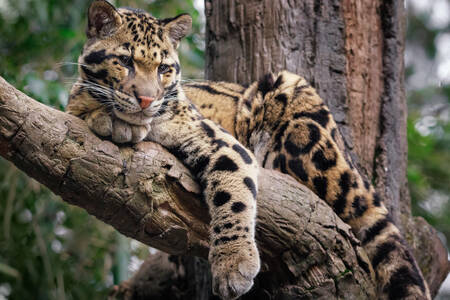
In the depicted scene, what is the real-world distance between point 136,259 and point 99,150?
388 cm

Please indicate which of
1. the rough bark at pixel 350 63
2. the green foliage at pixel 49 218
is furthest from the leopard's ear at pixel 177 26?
the green foliage at pixel 49 218

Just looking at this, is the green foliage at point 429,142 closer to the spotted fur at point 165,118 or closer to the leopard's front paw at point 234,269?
the spotted fur at point 165,118

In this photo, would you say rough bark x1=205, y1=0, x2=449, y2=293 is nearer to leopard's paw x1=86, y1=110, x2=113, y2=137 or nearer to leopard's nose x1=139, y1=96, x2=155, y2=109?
leopard's nose x1=139, y1=96, x2=155, y2=109

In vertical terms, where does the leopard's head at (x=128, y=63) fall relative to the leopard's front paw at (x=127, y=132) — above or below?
above

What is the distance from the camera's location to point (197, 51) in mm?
6352

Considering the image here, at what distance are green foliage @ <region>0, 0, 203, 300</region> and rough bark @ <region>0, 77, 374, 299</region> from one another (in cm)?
257

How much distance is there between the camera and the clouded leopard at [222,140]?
3191mm

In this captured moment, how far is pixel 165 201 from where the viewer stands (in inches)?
125

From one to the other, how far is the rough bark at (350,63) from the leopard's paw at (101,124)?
183 cm

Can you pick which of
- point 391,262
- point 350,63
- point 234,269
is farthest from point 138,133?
point 350,63

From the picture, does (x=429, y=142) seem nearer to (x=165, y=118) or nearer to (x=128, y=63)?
(x=165, y=118)

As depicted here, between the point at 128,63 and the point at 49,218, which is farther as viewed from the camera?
the point at 49,218

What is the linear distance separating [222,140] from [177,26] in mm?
849

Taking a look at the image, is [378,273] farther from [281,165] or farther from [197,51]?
[197,51]
